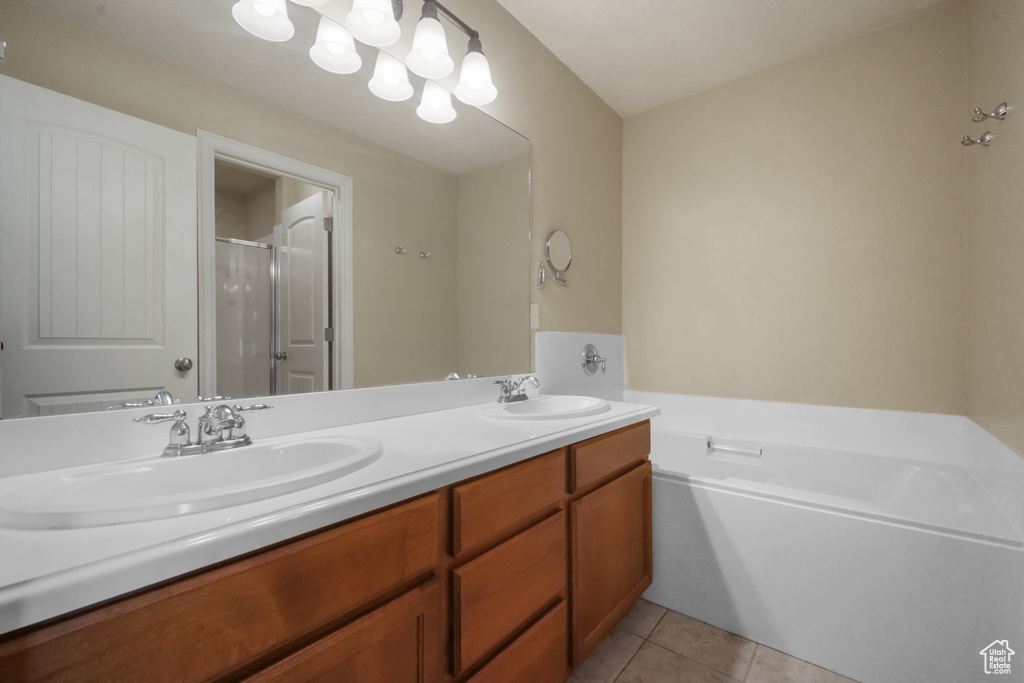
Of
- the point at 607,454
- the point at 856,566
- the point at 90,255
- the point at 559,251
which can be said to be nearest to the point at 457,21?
the point at 559,251

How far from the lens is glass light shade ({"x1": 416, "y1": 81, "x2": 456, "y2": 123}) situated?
5.08ft

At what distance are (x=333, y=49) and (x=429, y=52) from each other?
0.31 meters

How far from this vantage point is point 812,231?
2143 mm

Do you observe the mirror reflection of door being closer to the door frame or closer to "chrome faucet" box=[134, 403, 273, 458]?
the door frame

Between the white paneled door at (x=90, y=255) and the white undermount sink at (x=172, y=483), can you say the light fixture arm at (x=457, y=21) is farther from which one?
the white undermount sink at (x=172, y=483)

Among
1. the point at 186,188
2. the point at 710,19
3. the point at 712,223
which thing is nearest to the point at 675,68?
the point at 710,19

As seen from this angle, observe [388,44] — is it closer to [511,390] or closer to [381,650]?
[511,390]

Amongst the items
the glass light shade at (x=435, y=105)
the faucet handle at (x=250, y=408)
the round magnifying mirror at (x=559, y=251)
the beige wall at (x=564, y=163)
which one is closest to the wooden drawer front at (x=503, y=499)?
the faucet handle at (x=250, y=408)

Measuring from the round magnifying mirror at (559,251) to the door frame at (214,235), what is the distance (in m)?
1.05

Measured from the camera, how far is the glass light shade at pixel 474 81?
1.57m

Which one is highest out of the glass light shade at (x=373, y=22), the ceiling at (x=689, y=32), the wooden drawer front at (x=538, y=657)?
the ceiling at (x=689, y=32)

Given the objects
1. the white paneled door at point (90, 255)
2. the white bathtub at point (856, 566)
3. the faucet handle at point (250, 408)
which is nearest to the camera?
the white paneled door at point (90, 255)

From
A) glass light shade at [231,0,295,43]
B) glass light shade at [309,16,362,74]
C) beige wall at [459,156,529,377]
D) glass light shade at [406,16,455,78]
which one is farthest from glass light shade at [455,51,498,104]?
glass light shade at [231,0,295,43]

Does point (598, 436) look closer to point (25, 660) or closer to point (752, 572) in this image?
point (752, 572)
